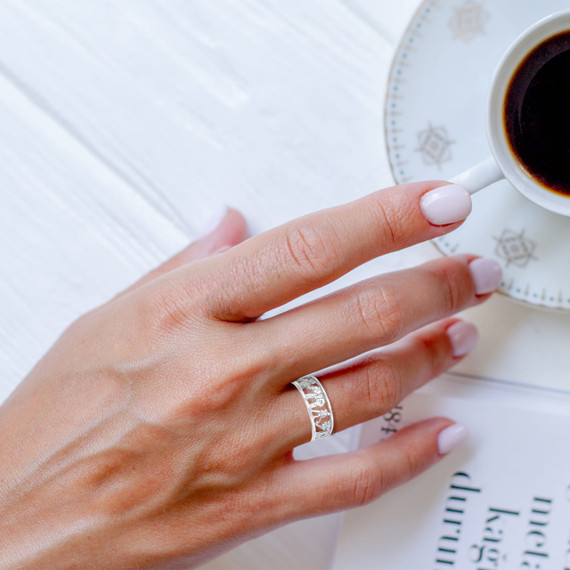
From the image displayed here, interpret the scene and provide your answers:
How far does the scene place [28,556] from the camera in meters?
0.74

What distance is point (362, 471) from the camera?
0.76m

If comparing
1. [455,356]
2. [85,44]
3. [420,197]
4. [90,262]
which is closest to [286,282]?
[420,197]

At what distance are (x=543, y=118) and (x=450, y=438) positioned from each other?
0.39 meters

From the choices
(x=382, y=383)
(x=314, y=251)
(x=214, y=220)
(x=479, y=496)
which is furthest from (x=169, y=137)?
(x=479, y=496)

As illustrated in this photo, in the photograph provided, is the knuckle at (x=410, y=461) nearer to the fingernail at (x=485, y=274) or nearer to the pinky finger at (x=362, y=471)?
the pinky finger at (x=362, y=471)

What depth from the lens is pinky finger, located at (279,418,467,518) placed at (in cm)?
75

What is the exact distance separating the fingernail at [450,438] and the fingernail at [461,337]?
0.09 metres

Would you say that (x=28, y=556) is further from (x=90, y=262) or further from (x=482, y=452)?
(x=482, y=452)

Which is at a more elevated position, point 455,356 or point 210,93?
point 210,93

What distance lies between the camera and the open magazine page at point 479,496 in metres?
0.81

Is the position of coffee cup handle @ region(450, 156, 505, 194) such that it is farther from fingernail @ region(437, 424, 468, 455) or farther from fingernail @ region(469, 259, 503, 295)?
fingernail @ region(437, 424, 468, 455)

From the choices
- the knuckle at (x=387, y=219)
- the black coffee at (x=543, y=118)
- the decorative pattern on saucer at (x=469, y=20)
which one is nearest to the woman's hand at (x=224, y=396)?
the knuckle at (x=387, y=219)

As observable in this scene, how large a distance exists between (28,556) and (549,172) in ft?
2.36

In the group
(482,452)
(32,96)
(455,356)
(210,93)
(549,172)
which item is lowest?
(482,452)
